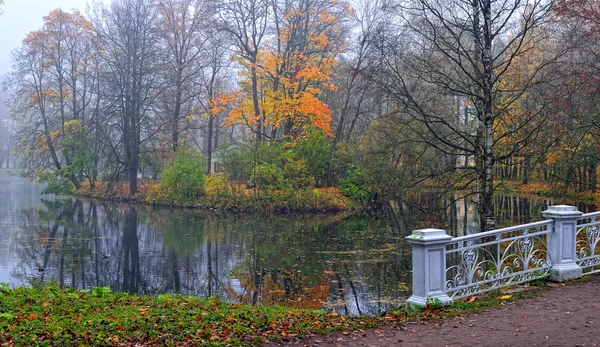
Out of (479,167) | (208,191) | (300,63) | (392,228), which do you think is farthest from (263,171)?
(479,167)

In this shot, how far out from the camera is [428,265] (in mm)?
7207

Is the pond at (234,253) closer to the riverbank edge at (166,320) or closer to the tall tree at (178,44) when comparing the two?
the riverbank edge at (166,320)

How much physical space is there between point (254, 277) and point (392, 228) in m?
9.92

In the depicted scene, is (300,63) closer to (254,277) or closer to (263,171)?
(263,171)

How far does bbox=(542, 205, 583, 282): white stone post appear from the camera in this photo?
8680 mm

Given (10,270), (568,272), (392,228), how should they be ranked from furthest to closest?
(392,228) → (10,270) → (568,272)

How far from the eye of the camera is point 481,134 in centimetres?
1283

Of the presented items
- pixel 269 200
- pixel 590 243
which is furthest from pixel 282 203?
pixel 590 243

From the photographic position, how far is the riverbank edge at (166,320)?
5793mm

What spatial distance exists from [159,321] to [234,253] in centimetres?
1010

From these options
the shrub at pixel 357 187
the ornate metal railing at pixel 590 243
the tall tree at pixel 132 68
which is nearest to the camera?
the ornate metal railing at pixel 590 243

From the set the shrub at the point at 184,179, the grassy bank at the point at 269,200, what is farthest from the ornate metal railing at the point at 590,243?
the shrub at the point at 184,179

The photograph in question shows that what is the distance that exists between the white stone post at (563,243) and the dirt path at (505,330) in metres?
1.26

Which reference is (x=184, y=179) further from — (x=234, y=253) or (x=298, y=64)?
(x=234, y=253)
